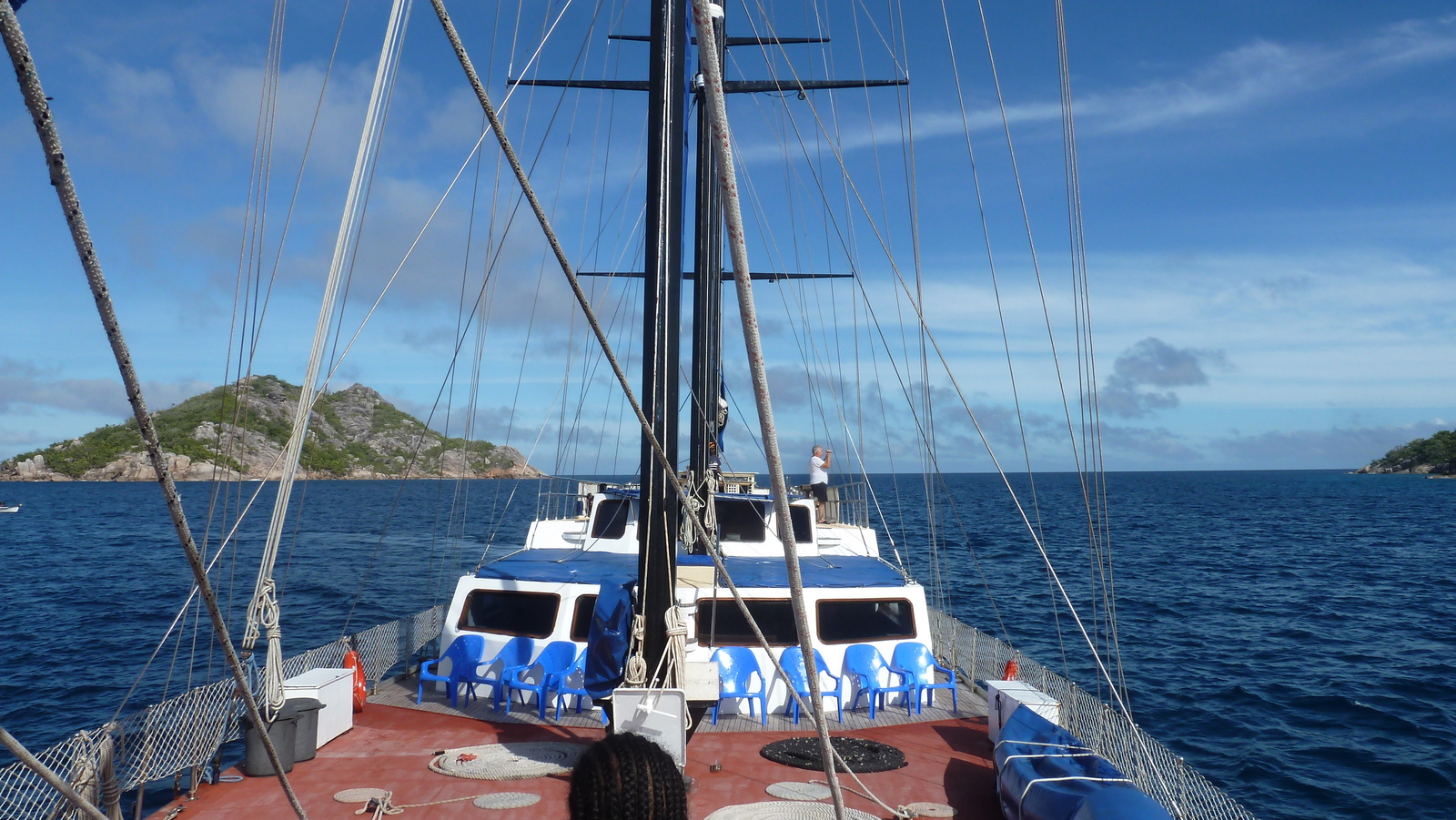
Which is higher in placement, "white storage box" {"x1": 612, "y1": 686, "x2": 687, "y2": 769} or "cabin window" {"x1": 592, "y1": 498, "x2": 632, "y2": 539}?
"cabin window" {"x1": 592, "y1": 498, "x2": 632, "y2": 539}

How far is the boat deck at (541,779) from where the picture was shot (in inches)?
307

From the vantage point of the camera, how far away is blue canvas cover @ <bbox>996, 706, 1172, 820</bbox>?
6102 mm

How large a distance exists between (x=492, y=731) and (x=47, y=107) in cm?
909

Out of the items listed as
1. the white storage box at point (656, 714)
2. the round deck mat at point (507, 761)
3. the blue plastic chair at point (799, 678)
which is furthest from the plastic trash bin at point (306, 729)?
the blue plastic chair at point (799, 678)

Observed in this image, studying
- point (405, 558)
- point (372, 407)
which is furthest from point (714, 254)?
point (372, 407)

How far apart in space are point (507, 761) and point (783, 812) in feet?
9.98

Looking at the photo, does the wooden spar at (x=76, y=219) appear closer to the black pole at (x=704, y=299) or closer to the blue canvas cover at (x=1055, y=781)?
the blue canvas cover at (x=1055, y=781)

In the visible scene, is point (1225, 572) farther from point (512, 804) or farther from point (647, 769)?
point (647, 769)

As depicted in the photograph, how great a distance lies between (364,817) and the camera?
7516mm

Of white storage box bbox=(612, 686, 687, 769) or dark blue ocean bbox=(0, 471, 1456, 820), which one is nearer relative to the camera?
white storage box bbox=(612, 686, 687, 769)

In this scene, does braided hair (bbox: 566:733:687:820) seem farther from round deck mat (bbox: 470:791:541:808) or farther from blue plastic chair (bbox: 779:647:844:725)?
blue plastic chair (bbox: 779:647:844:725)

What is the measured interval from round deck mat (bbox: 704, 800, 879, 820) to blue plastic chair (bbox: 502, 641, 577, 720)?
10.9 ft

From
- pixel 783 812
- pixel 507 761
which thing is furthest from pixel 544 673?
pixel 783 812

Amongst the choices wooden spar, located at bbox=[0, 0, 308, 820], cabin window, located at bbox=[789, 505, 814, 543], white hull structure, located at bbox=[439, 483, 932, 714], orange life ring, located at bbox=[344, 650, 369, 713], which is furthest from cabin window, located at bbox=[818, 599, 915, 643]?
wooden spar, located at bbox=[0, 0, 308, 820]
